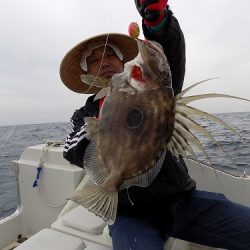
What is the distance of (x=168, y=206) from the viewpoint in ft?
8.55

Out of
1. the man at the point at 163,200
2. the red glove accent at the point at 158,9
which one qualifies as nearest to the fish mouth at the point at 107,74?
the man at the point at 163,200

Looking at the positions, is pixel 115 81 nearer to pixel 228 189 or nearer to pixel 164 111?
pixel 164 111

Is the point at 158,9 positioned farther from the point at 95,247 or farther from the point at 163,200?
the point at 95,247

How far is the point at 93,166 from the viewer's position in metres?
1.75

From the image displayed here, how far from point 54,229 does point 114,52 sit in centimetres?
179

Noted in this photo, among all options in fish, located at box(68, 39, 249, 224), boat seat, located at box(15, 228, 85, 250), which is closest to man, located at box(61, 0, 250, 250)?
boat seat, located at box(15, 228, 85, 250)

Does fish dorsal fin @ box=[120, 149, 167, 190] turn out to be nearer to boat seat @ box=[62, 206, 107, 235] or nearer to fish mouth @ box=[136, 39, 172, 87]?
fish mouth @ box=[136, 39, 172, 87]

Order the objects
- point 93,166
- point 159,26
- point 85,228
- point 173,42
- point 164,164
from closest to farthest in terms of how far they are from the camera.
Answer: point 93,166 → point 159,26 → point 173,42 → point 164,164 → point 85,228

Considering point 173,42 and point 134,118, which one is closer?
point 134,118

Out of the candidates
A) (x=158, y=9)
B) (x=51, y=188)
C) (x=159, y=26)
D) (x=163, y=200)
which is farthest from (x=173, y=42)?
(x=51, y=188)

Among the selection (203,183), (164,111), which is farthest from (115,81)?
(203,183)

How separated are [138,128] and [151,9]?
2.58 feet

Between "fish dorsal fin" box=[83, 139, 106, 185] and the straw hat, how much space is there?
1.07 meters

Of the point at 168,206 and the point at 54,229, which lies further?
the point at 54,229
